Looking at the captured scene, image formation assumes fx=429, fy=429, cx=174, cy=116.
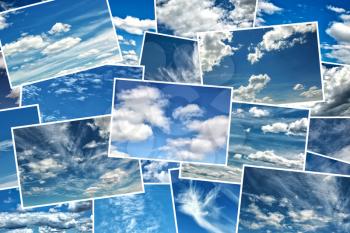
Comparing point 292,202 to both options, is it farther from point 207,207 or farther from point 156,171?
point 156,171

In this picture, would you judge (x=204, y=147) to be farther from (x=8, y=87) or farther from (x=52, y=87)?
(x=8, y=87)

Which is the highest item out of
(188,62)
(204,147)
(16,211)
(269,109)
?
(188,62)

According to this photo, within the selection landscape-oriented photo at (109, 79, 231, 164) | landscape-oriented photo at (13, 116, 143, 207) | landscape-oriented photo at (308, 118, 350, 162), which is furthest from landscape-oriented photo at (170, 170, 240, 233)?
landscape-oriented photo at (308, 118, 350, 162)

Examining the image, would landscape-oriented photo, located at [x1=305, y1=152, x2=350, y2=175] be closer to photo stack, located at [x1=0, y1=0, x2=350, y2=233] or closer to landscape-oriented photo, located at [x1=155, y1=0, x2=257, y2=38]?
photo stack, located at [x1=0, y1=0, x2=350, y2=233]

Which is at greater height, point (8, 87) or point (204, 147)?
point (8, 87)

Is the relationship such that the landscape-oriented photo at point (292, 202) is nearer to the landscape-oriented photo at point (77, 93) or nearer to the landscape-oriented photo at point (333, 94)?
the landscape-oriented photo at point (333, 94)

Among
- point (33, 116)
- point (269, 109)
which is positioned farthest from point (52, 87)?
point (269, 109)

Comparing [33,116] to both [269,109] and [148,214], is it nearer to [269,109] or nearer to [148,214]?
[148,214]
